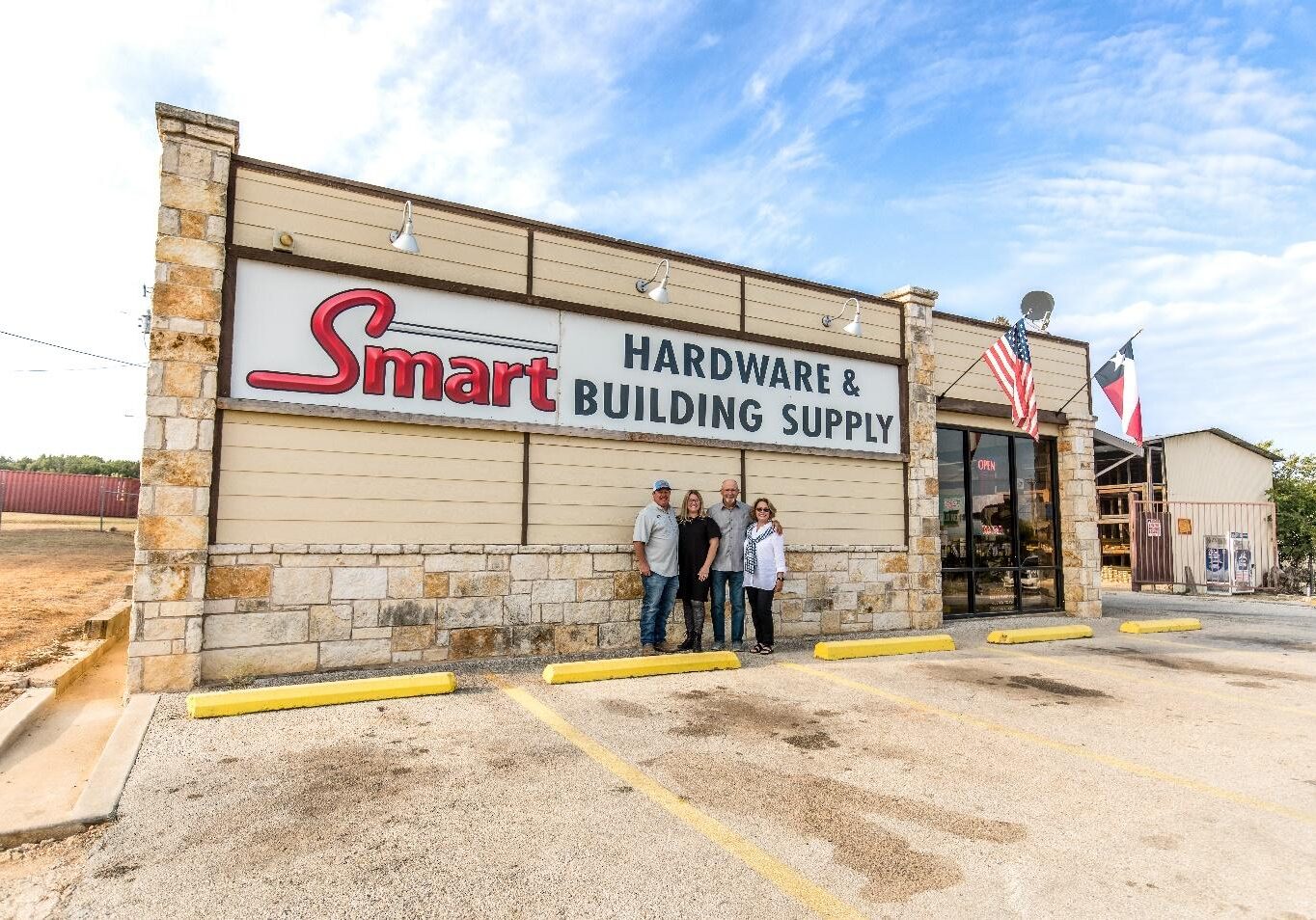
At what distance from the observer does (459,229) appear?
7.70 metres

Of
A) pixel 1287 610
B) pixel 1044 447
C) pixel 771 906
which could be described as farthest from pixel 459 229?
pixel 1287 610

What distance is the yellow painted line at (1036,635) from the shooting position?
30.6 feet

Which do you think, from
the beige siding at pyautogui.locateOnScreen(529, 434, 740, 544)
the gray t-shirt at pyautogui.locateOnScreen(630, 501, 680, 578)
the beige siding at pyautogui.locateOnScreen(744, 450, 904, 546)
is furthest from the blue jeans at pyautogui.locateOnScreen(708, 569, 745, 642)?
the beige siding at pyautogui.locateOnScreen(744, 450, 904, 546)

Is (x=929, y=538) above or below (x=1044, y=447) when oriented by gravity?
below

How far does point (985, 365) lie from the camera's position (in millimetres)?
11664

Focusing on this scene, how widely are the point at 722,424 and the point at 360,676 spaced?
4947 mm

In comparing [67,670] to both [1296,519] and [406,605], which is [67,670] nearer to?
[406,605]

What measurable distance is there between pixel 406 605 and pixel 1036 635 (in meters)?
7.85

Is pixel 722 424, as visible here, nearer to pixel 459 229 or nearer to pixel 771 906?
pixel 459 229

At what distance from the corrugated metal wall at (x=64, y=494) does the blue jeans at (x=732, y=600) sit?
123 feet

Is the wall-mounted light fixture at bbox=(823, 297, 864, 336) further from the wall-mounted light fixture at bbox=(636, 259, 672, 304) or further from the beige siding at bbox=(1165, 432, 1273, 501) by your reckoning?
the beige siding at bbox=(1165, 432, 1273, 501)

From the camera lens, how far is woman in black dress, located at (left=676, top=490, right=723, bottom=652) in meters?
8.12

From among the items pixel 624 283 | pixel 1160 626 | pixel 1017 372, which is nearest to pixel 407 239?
pixel 624 283

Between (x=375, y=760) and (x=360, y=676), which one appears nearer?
(x=375, y=760)
